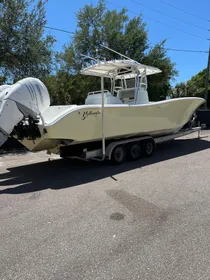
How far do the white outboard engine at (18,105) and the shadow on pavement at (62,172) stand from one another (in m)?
1.11

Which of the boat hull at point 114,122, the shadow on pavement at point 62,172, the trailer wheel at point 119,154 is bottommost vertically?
the shadow on pavement at point 62,172

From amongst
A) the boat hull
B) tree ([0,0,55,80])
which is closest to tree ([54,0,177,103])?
tree ([0,0,55,80])

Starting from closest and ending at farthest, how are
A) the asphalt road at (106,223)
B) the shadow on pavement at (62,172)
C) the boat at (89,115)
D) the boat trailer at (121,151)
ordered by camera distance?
the asphalt road at (106,223), the shadow on pavement at (62,172), the boat at (89,115), the boat trailer at (121,151)

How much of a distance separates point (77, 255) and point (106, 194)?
89.0 inches

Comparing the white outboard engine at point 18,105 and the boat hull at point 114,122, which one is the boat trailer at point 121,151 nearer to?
the boat hull at point 114,122

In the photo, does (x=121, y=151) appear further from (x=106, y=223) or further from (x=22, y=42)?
(x=22, y=42)

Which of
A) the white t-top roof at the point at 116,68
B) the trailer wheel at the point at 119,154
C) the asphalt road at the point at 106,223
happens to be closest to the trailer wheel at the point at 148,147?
the trailer wheel at the point at 119,154

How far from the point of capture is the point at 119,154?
814 centimetres

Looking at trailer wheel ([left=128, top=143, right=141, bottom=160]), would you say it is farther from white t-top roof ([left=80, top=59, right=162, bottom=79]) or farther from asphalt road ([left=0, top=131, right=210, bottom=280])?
white t-top roof ([left=80, top=59, right=162, bottom=79])

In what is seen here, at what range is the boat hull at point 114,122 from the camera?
6.67m

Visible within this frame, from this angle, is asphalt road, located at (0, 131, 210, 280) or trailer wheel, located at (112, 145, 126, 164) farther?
trailer wheel, located at (112, 145, 126, 164)

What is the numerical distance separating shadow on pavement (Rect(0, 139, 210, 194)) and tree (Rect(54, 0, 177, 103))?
10.4m

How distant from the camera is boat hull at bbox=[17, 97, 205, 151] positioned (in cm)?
667

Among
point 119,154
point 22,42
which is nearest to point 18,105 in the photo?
point 119,154
